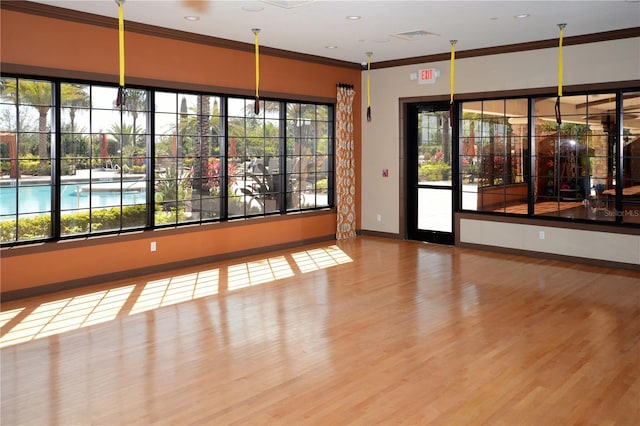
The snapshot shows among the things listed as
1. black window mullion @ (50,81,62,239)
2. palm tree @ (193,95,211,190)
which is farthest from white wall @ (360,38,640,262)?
black window mullion @ (50,81,62,239)

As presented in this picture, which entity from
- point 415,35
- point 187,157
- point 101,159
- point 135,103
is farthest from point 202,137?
point 415,35

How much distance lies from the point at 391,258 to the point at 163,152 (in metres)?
3.65

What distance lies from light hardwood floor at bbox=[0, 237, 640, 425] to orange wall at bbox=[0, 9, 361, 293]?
1.12 ft

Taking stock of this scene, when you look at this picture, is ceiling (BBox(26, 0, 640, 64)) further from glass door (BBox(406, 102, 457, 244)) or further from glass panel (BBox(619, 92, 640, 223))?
glass door (BBox(406, 102, 457, 244))

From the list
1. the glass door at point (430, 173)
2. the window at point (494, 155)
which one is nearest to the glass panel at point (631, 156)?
the window at point (494, 155)

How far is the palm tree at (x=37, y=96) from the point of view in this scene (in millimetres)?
6637

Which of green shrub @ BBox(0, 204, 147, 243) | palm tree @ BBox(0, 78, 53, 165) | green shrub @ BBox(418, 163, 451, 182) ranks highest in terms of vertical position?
palm tree @ BBox(0, 78, 53, 165)

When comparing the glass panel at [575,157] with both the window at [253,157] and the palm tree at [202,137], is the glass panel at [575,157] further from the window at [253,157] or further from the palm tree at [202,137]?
the palm tree at [202,137]

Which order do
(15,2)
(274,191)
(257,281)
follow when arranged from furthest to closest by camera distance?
(274,191) → (257,281) → (15,2)

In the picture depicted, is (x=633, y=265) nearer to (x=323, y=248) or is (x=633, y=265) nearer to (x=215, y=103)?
(x=323, y=248)

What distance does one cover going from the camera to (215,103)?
883 cm

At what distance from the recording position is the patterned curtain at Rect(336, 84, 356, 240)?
35.3 ft

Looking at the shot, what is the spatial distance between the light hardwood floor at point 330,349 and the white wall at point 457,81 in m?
2.82

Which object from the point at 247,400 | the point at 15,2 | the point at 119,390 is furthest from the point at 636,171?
the point at 15,2
